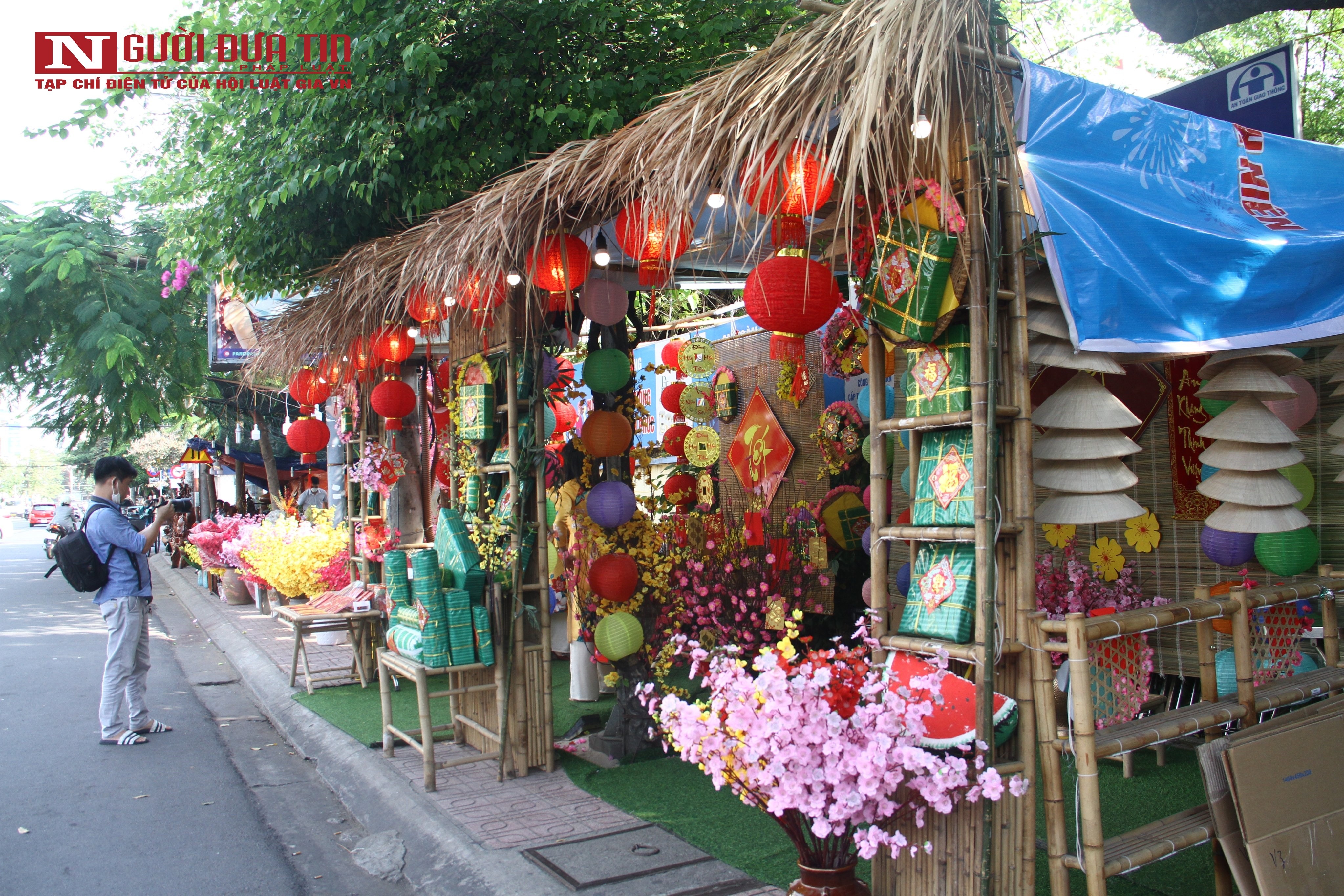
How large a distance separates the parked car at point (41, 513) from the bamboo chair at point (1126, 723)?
4964 centimetres

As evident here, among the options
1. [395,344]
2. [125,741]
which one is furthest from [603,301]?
[125,741]

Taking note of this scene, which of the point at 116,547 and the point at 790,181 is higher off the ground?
the point at 790,181

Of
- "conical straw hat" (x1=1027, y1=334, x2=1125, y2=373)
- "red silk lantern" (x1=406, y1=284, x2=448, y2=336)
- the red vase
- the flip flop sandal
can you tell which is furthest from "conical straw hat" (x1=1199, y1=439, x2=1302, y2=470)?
the flip flop sandal

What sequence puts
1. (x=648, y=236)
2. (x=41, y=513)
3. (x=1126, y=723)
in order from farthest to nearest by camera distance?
1. (x=41, y=513)
2. (x=648, y=236)
3. (x=1126, y=723)

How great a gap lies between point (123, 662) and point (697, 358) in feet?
14.6

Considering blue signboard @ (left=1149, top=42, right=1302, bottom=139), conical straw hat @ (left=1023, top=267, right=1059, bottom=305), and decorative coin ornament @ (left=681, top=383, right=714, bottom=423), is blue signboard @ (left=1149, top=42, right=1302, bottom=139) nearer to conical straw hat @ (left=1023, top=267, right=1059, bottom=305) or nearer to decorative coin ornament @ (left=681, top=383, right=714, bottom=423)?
conical straw hat @ (left=1023, top=267, right=1059, bottom=305)

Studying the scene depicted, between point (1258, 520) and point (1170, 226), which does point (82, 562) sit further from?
point (1258, 520)

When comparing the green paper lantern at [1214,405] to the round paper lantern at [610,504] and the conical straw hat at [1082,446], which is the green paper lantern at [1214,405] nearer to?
the conical straw hat at [1082,446]

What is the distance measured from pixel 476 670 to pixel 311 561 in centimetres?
393

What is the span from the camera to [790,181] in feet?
10.4

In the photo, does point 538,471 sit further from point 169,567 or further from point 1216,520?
point 169,567

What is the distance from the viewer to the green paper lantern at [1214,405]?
14.3 feet

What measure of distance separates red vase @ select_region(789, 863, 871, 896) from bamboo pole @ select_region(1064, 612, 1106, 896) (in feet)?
1.87

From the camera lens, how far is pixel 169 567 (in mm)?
21891
